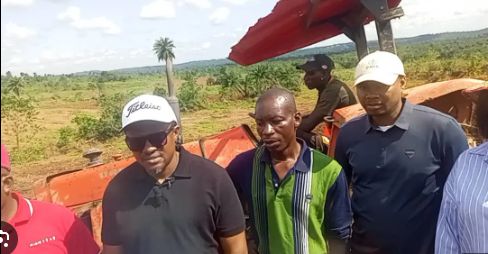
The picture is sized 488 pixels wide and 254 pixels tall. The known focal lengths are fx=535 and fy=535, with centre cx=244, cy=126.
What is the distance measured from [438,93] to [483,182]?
98.8 inches

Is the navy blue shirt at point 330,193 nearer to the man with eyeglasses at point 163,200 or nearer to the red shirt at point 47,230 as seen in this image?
the man with eyeglasses at point 163,200

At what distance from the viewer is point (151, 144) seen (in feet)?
6.40

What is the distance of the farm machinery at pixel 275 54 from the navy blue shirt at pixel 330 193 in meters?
1.03

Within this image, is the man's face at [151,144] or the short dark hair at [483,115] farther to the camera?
the man's face at [151,144]

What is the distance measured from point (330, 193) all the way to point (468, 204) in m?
0.70

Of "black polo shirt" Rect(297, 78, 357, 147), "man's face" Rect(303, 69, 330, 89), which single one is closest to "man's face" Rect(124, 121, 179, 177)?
"black polo shirt" Rect(297, 78, 357, 147)

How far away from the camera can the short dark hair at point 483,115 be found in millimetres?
1678

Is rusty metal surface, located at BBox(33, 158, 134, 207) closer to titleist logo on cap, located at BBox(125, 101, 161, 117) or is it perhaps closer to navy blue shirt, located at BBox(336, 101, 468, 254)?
titleist logo on cap, located at BBox(125, 101, 161, 117)

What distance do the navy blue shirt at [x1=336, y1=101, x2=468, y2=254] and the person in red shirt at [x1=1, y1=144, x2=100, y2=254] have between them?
1215 mm

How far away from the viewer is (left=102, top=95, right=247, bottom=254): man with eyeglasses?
6.27 ft

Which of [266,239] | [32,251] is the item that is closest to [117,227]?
[32,251]

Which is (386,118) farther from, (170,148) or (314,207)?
(170,148)

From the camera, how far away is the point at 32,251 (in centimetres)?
188

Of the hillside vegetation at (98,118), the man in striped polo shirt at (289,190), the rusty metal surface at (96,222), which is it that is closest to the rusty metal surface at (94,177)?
the rusty metal surface at (96,222)
